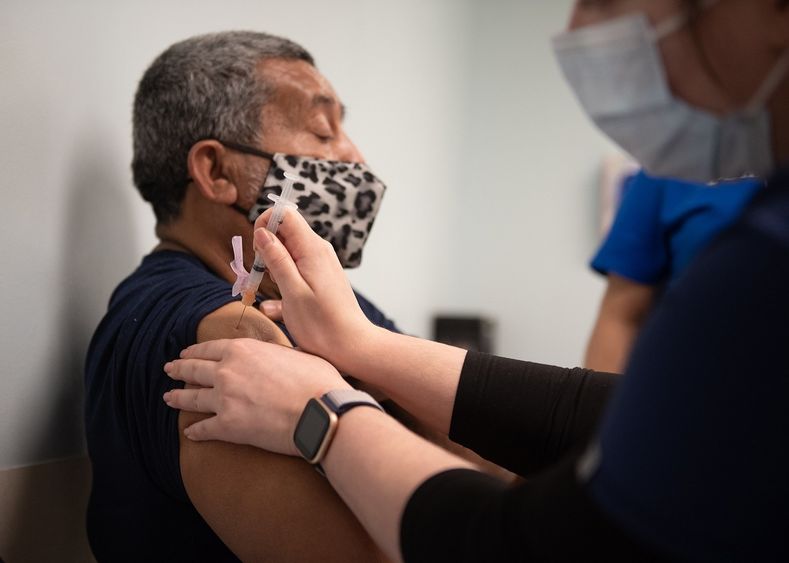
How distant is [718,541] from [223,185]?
107 cm

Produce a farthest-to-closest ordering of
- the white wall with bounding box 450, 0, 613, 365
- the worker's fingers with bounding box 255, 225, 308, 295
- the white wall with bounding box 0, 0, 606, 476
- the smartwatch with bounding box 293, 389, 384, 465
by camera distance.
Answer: the white wall with bounding box 450, 0, 613, 365, the white wall with bounding box 0, 0, 606, 476, the worker's fingers with bounding box 255, 225, 308, 295, the smartwatch with bounding box 293, 389, 384, 465

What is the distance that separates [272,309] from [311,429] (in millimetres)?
405

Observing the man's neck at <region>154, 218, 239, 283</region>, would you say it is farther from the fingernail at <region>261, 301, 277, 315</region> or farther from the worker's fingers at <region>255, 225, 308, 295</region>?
the worker's fingers at <region>255, 225, 308, 295</region>

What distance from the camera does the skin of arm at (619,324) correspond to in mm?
1879

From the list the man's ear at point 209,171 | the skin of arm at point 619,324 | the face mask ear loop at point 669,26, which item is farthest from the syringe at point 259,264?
the skin of arm at point 619,324

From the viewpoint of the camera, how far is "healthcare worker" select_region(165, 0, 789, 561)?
606 millimetres

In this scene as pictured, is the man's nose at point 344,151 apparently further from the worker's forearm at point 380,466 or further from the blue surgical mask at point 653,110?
the worker's forearm at point 380,466

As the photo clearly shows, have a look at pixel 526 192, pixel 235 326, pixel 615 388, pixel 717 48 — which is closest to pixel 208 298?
pixel 235 326

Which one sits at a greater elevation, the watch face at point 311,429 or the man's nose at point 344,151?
the man's nose at point 344,151

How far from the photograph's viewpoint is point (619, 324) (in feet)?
6.21

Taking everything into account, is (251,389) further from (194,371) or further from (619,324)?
(619,324)

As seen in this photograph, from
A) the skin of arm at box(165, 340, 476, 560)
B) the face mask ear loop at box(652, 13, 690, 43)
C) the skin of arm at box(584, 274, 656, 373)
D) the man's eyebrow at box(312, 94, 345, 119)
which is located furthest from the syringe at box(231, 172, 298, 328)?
the skin of arm at box(584, 274, 656, 373)

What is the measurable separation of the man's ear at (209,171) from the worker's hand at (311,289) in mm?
339

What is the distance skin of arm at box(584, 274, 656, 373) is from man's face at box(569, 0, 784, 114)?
110 centimetres
